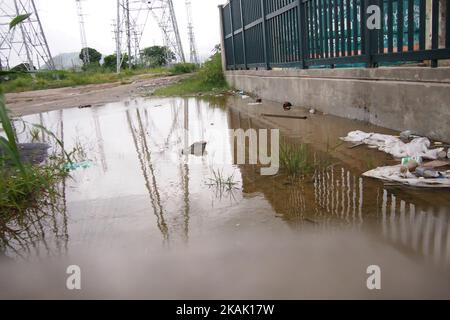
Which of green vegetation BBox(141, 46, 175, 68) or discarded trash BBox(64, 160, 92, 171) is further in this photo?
green vegetation BBox(141, 46, 175, 68)

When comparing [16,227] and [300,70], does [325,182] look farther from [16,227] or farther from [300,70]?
[300,70]

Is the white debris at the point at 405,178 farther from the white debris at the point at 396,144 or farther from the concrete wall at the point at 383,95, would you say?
the concrete wall at the point at 383,95

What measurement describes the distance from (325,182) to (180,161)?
144cm

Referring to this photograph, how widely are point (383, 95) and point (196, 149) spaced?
199cm

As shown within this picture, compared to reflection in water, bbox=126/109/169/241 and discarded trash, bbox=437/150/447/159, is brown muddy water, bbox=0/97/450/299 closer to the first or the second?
reflection in water, bbox=126/109/169/241

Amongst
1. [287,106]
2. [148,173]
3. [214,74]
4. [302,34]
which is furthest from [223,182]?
[214,74]

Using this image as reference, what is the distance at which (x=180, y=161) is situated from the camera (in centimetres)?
355

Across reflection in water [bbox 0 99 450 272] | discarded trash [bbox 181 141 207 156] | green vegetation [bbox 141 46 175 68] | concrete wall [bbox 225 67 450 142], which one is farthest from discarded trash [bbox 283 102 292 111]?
green vegetation [bbox 141 46 175 68]

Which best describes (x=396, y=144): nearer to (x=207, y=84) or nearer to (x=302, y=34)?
(x=302, y=34)

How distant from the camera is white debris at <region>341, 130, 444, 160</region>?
2.89 m

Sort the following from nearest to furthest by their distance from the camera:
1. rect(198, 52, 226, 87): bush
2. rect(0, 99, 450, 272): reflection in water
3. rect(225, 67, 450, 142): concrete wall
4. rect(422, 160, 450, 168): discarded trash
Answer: rect(0, 99, 450, 272): reflection in water
rect(422, 160, 450, 168): discarded trash
rect(225, 67, 450, 142): concrete wall
rect(198, 52, 226, 87): bush

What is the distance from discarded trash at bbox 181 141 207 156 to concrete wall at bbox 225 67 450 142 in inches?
73.8

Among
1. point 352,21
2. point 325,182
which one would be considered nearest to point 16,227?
point 325,182
